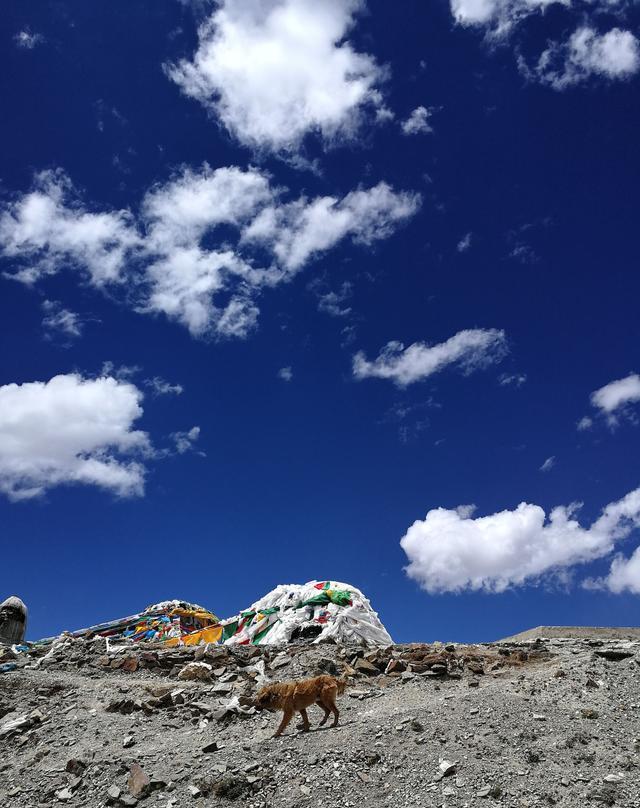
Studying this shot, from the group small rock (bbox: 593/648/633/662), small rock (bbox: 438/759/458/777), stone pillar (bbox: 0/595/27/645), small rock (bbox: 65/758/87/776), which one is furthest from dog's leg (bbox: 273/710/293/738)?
stone pillar (bbox: 0/595/27/645)

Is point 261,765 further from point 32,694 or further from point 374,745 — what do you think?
point 32,694

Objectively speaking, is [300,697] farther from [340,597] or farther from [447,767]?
[340,597]

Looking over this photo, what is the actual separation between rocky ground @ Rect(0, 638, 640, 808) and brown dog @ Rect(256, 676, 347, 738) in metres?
0.37

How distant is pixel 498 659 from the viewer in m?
16.4

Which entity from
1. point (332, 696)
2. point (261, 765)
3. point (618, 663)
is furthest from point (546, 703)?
point (261, 765)

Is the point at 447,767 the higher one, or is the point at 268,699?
the point at 268,699

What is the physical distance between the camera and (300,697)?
469 inches

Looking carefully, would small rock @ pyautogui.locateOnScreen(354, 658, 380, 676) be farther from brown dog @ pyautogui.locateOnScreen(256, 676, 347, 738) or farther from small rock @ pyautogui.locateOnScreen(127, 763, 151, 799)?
small rock @ pyautogui.locateOnScreen(127, 763, 151, 799)

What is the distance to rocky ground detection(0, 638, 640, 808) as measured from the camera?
32.8ft

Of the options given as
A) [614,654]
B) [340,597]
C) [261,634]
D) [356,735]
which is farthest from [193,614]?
[614,654]

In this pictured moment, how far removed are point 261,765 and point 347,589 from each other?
1184 cm

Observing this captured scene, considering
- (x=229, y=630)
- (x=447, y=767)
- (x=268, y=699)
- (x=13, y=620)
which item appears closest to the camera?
(x=447, y=767)

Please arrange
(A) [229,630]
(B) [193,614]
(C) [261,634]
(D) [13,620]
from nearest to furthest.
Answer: (C) [261,634] → (A) [229,630] → (D) [13,620] → (B) [193,614]

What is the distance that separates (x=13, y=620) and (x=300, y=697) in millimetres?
19691
